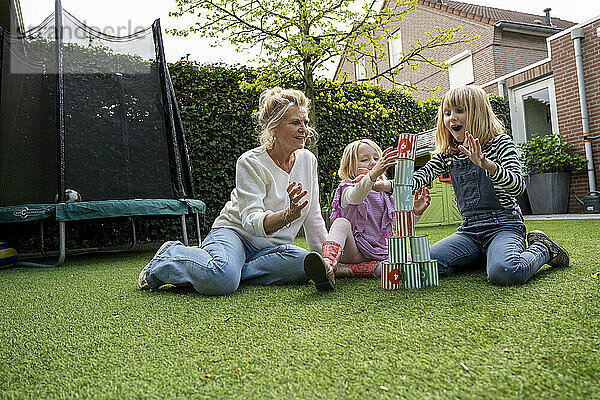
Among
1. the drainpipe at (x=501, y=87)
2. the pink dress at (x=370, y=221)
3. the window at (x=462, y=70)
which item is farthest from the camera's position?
the window at (x=462, y=70)

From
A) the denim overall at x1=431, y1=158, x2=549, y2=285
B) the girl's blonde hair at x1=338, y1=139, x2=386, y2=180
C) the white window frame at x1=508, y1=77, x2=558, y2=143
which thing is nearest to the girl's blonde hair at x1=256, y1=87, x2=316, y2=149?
the girl's blonde hair at x1=338, y1=139, x2=386, y2=180

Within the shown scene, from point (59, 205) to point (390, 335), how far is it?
294 cm

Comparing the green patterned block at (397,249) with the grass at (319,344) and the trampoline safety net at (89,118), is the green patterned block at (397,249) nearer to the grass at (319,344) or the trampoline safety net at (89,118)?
the grass at (319,344)

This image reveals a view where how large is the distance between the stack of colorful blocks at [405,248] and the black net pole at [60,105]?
9.19 ft

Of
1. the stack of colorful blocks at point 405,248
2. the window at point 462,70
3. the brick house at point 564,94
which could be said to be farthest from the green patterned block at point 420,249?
the window at point 462,70

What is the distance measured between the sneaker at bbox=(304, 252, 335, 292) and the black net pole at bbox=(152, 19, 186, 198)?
2.57 meters

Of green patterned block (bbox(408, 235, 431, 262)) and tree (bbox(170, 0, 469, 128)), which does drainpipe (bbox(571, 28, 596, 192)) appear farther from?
green patterned block (bbox(408, 235, 431, 262))

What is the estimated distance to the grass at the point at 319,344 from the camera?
2.58 ft

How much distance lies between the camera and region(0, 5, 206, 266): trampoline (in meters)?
3.94

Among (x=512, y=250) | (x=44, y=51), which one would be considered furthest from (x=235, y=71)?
(x=512, y=250)

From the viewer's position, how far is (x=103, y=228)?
4.60 meters

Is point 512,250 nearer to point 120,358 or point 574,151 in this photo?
point 120,358

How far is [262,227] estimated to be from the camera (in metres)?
1.77

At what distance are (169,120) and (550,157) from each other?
219 inches
